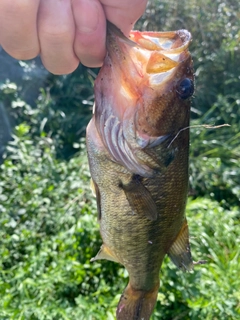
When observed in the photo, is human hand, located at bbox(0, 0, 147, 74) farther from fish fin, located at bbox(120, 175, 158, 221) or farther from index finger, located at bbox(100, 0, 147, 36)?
fish fin, located at bbox(120, 175, 158, 221)

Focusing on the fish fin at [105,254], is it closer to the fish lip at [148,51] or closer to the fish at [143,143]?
the fish at [143,143]

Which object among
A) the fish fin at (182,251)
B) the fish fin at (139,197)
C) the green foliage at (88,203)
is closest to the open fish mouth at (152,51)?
the fish fin at (139,197)

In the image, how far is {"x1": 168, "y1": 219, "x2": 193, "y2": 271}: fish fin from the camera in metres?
1.51

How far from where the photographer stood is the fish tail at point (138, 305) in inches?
65.1

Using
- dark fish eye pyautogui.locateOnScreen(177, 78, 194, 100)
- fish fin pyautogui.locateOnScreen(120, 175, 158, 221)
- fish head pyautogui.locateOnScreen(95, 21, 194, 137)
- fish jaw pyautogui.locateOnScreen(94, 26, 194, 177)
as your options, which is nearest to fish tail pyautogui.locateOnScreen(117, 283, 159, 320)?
fish fin pyautogui.locateOnScreen(120, 175, 158, 221)

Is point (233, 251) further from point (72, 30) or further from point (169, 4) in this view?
point (169, 4)

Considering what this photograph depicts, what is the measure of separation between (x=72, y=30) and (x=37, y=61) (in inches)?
155

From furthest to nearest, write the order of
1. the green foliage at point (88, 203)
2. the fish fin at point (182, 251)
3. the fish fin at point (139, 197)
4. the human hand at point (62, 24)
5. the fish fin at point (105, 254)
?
1. the green foliage at point (88, 203)
2. the fish fin at point (105, 254)
3. the fish fin at point (182, 251)
4. the fish fin at point (139, 197)
5. the human hand at point (62, 24)

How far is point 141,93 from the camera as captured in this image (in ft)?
3.98

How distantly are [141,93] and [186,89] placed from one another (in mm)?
136

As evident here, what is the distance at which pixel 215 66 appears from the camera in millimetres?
4812

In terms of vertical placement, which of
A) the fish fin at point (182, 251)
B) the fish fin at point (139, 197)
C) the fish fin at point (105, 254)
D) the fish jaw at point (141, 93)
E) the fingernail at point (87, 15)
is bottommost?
the fish fin at point (105, 254)

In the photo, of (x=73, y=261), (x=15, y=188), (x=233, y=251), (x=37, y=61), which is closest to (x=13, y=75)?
(x=37, y=61)

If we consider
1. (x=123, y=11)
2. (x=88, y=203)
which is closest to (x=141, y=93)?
(x=123, y=11)
